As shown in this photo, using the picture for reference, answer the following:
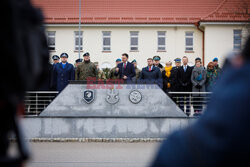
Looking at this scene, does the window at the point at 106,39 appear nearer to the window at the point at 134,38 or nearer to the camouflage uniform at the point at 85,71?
the window at the point at 134,38

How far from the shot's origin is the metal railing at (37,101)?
43.8ft

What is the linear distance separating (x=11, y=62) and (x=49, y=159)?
7502 millimetres

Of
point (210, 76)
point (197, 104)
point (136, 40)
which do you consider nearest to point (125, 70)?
point (197, 104)

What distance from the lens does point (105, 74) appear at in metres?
13.6

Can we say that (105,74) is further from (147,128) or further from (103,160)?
(103,160)

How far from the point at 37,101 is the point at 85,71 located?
6.00 feet

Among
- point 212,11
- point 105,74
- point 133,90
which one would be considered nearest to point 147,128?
point 133,90

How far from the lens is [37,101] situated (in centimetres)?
1361

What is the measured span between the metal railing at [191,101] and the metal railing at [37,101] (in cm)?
381

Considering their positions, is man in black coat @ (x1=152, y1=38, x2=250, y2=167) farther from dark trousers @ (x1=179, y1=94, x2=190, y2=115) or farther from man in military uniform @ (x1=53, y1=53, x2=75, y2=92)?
man in military uniform @ (x1=53, y1=53, x2=75, y2=92)

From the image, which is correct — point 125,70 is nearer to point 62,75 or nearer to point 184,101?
point 62,75

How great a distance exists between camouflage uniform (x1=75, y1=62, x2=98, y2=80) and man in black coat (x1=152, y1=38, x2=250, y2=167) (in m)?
12.5

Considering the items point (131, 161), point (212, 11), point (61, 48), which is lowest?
point (131, 161)

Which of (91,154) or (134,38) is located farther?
(134,38)
